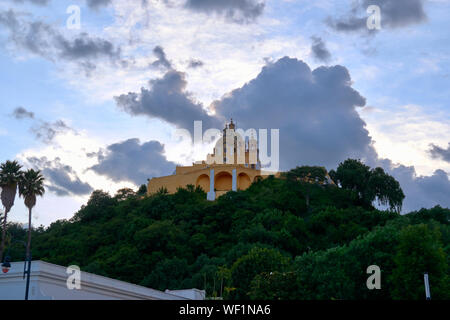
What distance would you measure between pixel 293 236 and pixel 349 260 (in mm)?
17895

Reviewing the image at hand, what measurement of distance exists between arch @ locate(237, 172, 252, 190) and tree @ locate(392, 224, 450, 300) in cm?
3855

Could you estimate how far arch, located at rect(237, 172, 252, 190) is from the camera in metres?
72.1

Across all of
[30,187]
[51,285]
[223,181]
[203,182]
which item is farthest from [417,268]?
[203,182]

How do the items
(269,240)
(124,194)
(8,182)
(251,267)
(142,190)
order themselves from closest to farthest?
(251,267)
(8,182)
(269,240)
(124,194)
(142,190)

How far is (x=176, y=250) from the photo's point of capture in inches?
2186

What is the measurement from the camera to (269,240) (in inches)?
2032

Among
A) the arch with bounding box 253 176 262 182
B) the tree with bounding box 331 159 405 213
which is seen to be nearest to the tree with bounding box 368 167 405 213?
the tree with bounding box 331 159 405 213

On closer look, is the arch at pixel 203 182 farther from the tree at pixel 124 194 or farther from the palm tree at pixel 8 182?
the palm tree at pixel 8 182

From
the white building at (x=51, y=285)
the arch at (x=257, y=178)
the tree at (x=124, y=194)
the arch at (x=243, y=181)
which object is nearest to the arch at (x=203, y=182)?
the arch at (x=243, y=181)

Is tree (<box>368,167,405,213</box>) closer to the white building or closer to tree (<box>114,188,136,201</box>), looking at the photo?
tree (<box>114,188,136,201</box>)

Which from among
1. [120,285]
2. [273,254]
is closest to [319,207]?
[273,254]

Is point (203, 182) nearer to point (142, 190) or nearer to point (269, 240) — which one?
point (142, 190)

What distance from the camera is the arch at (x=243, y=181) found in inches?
2837

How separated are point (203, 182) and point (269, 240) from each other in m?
23.2
